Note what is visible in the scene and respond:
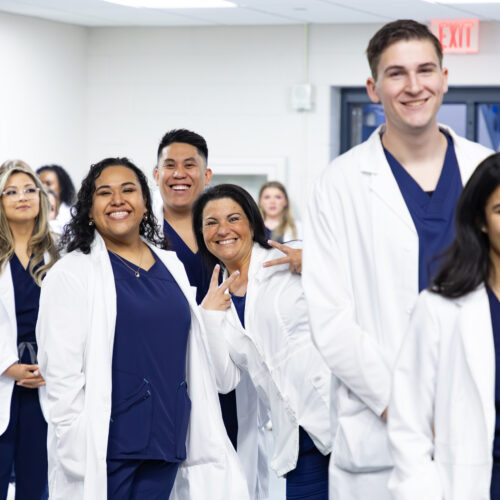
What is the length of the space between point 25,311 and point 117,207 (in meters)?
0.74

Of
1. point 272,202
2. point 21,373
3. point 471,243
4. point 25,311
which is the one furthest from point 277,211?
point 471,243

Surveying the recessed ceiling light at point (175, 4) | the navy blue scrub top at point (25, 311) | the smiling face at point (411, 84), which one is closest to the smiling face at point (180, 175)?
the navy blue scrub top at point (25, 311)

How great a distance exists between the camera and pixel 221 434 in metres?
2.64

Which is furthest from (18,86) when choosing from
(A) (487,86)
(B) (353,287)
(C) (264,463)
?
(B) (353,287)

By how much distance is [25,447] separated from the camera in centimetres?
311

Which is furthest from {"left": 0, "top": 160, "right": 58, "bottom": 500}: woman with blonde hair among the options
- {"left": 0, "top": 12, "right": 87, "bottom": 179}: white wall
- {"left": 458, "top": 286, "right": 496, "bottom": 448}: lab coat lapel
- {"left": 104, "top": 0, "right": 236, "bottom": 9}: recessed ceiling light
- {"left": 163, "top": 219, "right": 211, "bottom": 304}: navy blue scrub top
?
{"left": 0, "top": 12, "right": 87, "bottom": 179}: white wall

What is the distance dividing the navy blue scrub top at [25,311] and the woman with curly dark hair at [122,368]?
0.56 meters

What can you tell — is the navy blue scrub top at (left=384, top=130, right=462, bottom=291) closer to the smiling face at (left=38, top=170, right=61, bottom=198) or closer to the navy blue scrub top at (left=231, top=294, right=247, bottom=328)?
the navy blue scrub top at (left=231, top=294, right=247, bottom=328)

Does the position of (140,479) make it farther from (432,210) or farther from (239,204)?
(432,210)

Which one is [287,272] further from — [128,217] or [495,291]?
[495,291]

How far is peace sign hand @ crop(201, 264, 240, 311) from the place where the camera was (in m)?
2.74

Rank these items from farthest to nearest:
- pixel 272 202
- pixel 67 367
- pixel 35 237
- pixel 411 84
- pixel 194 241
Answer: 1. pixel 272 202
2. pixel 35 237
3. pixel 194 241
4. pixel 67 367
5. pixel 411 84

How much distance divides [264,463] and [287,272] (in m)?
0.72

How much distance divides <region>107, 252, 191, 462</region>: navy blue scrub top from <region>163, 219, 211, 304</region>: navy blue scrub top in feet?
1.83
